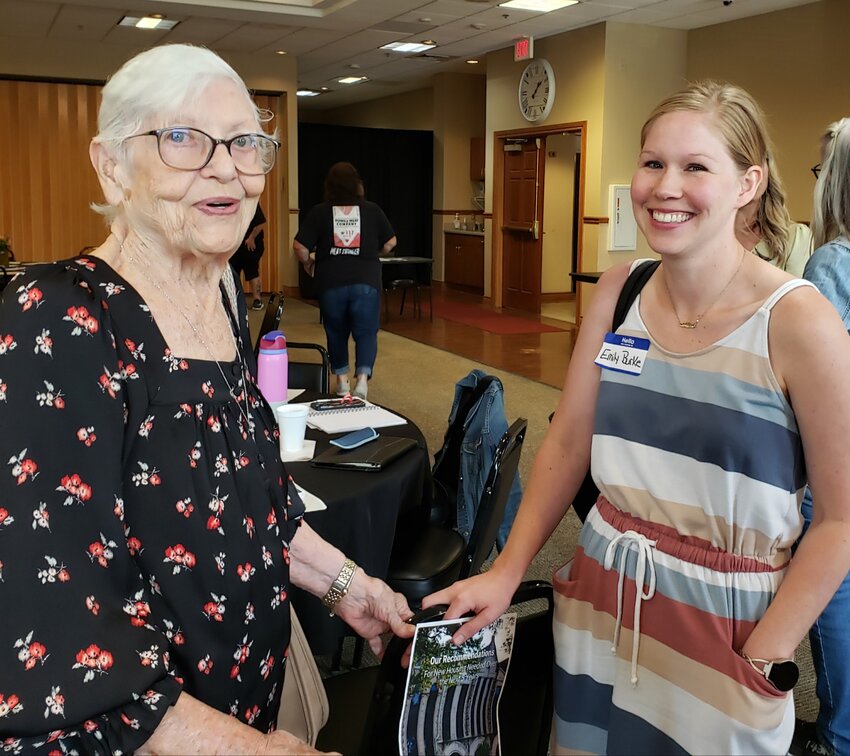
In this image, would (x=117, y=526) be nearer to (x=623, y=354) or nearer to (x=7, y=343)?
(x=7, y=343)

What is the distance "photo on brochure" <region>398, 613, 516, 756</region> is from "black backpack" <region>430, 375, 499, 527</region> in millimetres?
1730

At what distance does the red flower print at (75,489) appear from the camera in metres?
0.88

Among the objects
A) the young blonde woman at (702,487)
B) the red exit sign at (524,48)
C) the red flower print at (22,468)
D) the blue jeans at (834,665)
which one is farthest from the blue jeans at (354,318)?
the red exit sign at (524,48)

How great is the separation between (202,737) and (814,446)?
84 cm

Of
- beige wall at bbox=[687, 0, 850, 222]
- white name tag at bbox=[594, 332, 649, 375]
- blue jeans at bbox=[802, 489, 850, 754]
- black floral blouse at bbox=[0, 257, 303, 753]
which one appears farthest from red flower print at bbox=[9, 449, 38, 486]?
beige wall at bbox=[687, 0, 850, 222]

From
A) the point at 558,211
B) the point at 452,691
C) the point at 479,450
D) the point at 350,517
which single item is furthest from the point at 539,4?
the point at 452,691

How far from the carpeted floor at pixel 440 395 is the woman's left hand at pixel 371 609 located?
6.61 ft

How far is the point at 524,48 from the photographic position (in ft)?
33.6

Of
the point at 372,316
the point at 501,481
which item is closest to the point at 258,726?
the point at 501,481

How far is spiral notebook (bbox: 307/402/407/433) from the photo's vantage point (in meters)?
2.85

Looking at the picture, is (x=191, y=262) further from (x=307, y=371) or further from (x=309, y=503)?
(x=307, y=371)

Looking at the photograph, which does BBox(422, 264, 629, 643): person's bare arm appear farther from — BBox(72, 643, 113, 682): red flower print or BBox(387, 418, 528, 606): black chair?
BBox(387, 418, 528, 606): black chair

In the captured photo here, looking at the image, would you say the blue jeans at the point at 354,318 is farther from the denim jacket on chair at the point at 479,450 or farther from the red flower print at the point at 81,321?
the red flower print at the point at 81,321

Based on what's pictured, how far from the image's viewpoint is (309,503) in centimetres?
218
